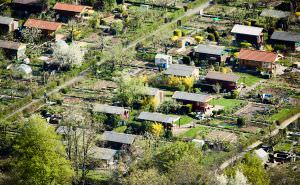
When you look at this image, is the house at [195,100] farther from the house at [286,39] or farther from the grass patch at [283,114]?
the house at [286,39]

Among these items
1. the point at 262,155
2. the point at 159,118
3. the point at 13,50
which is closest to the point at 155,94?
the point at 159,118

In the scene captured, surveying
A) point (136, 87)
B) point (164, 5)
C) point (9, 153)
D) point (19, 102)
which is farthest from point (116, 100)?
point (164, 5)

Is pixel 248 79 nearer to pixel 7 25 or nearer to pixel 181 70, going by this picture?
Result: pixel 181 70

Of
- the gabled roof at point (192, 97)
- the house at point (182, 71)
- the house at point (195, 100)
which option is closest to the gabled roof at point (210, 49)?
the house at point (182, 71)

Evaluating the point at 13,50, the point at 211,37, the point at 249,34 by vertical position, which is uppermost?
the point at 249,34

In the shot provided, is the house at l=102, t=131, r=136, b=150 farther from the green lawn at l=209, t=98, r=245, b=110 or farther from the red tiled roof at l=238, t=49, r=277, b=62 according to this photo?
the red tiled roof at l=238, t=49, r=277, b=62

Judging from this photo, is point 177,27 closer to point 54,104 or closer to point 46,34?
point 46,34
